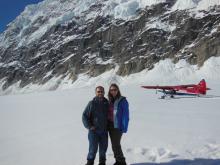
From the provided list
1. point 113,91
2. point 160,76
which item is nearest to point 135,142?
point 113,91

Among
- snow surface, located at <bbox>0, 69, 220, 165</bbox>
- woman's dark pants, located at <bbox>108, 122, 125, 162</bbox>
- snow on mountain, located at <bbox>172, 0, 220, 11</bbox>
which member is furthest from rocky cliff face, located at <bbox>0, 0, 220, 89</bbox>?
woman's dark pants, located at <bbox>108, 122, 125, 162</bbox>

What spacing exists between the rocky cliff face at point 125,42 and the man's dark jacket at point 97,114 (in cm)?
11015

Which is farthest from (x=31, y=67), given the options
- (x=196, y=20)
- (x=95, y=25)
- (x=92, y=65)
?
(x=196, y=20)

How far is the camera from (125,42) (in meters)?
149

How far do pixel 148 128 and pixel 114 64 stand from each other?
126 metres

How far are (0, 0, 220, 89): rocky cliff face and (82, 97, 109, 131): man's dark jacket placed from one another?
110m

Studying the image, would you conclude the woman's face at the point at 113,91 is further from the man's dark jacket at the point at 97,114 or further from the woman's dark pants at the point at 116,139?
the woman's dark pants at the point at 116,139

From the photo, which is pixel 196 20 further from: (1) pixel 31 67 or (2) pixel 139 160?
(2) pixel 139 160

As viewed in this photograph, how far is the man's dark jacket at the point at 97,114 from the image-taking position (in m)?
7.70

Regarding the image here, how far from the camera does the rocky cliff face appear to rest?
127m

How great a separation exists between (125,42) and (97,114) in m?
143

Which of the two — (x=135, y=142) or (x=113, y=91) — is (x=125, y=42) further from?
(x=113, y=91)

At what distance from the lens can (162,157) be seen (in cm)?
905

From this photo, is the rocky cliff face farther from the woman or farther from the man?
the man
